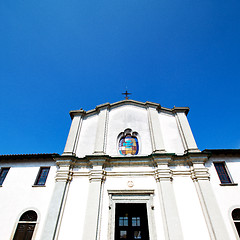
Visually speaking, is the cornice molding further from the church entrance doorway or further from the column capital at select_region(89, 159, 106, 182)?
the church entrance doorway

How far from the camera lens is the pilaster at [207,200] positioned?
793 centimetres

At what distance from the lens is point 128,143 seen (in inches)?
484

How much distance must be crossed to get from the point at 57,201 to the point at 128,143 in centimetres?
633

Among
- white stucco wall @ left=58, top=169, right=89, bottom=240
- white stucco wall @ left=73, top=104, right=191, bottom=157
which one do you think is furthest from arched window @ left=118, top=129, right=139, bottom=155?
white stucco wall @ left=58, top=169, right=89, bottom=240

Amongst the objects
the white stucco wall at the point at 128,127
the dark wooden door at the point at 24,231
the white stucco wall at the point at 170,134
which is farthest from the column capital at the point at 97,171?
the white stucco wall at the point at 170,134

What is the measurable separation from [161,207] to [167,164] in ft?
8.78

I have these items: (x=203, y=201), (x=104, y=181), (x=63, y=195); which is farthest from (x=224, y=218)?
(x=63, y=195)

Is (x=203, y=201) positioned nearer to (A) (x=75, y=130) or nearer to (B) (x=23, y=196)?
(A) (x=75, y=130)

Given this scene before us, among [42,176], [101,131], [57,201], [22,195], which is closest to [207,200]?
[101,131]

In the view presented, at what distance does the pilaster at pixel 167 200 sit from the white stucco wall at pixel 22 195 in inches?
285

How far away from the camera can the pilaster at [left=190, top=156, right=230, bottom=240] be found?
7.93 metres

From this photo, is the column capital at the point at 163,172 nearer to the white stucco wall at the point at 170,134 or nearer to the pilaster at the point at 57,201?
the white stucco wall at the point at 170,134

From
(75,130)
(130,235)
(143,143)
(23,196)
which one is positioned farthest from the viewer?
(75,130)

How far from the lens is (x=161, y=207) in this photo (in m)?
8.91
